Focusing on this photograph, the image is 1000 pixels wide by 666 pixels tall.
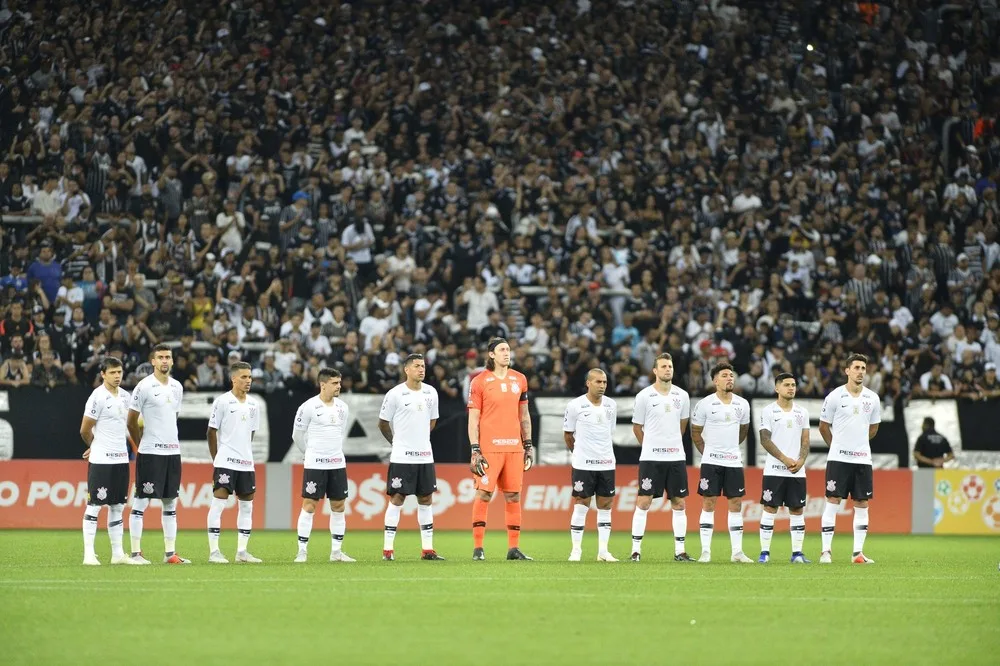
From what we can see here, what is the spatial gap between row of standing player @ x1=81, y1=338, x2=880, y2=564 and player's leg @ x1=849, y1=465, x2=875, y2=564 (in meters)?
0.02

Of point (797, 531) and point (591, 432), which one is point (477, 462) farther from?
point (797, 531)

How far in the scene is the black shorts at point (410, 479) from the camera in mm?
17547

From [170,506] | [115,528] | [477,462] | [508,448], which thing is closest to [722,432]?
[508,448]

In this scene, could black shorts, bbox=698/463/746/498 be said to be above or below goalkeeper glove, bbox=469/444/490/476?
below

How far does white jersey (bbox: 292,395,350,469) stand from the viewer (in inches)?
684

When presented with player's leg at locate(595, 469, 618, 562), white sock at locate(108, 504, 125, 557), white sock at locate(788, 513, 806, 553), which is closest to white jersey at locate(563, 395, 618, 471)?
player's leg at locate(595, 469, 618, 562)

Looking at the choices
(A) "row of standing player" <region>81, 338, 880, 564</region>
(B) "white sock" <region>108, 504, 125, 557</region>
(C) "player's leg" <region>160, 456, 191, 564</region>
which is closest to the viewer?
(B) "white sock" <region>108, 504, 125, 557</region>

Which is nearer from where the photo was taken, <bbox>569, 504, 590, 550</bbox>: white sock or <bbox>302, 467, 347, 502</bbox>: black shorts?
<bbox>302, 467, 347, 502</bbox>: black shorts

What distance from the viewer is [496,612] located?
38.3ft

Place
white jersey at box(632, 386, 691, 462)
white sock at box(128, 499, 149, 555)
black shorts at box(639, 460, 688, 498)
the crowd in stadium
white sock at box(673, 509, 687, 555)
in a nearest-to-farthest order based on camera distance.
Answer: white sock at box(128, 499, 149, 555) → white sock at box(673, 509, 687, 555) → black shorts at box(639, 460, 688, 498) → white jersey at box(632, 386, 691, 462) → the crowd in stadium

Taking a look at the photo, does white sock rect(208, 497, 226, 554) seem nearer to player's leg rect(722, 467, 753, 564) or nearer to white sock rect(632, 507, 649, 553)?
white sock rect(632, 507, 649, 553)

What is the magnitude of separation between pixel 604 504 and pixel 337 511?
3.23 meters

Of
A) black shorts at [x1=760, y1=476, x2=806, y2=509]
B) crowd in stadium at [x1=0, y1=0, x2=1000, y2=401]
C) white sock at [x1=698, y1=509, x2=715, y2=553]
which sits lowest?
white sock at [x1=698, y1=509, x2=715, y2=553]

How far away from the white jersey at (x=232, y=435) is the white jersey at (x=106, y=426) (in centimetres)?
108
